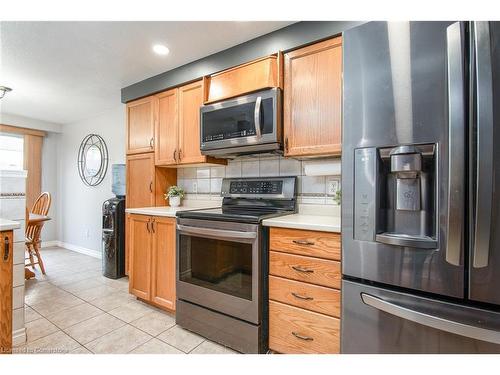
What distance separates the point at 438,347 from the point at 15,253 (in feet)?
8.38

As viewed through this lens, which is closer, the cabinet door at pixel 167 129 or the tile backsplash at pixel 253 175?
the tile backsplash at pixel 253 175

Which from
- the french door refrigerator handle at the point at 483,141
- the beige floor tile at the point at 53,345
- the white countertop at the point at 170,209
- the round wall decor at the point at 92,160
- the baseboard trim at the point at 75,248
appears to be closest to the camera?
the french door refrigerator handle at the point at 483,141

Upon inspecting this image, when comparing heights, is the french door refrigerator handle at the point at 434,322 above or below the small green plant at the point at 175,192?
below

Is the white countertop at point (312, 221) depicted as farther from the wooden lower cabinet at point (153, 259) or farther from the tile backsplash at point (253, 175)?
the wooden lower cabinet at point (153, 259)

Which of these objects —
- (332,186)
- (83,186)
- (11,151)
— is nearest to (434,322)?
(332,186)

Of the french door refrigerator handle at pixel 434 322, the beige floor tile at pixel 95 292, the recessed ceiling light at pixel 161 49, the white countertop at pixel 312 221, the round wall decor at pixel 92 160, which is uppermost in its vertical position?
the recessed ceiling light at pixel 161 49

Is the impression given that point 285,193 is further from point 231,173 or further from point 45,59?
point 45,59

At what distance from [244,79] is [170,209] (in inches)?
54.3

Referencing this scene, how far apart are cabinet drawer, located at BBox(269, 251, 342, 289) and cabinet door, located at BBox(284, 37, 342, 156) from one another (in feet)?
2.37

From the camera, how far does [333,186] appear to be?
190 centimetres

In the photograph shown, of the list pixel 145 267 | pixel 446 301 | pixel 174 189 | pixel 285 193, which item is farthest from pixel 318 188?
pixel 145 267

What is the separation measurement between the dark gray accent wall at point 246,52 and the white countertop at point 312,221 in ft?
3.98

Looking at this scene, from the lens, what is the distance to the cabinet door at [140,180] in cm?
265

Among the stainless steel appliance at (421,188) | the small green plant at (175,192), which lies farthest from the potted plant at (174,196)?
the stainless steel appliance at (421,188)
